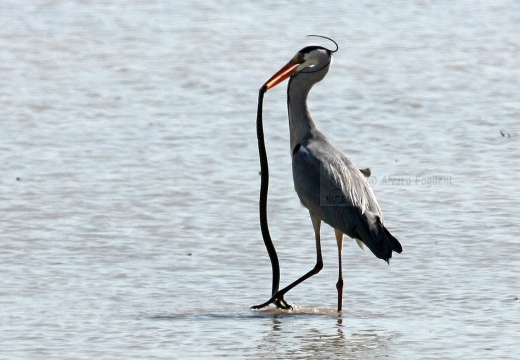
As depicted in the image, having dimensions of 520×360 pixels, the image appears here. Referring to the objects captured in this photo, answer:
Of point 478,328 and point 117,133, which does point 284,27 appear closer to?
point 117,133

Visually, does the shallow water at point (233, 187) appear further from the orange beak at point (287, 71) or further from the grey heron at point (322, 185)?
the orange beak at point (287, 71)

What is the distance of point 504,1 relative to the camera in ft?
Answer: 65.4

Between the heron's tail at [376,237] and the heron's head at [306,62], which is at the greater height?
the heron's head at [306,62]

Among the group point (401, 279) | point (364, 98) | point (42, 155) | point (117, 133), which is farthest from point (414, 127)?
point (401, 279)

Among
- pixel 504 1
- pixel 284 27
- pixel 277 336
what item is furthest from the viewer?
pixel 504 1

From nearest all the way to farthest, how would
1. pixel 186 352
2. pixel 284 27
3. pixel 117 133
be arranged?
pixel 186 352 < pixel 117 133 < pixel 284 27

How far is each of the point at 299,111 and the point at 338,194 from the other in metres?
0.74

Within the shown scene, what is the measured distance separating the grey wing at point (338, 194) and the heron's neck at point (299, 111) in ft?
0.59

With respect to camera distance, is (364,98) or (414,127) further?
(364,98)

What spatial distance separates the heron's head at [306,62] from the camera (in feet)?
26.0

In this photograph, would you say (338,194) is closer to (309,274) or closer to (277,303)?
(309,274)

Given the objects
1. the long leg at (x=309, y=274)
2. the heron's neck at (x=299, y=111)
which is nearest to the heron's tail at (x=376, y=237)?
the long leg at (x=309, y=274)

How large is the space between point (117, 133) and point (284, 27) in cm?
630

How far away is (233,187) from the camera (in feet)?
33.3
